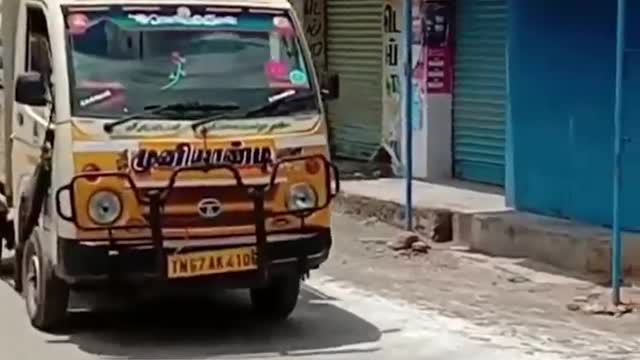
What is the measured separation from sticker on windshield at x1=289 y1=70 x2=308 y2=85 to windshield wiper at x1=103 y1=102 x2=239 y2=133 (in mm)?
442

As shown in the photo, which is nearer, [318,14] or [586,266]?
[586,266]

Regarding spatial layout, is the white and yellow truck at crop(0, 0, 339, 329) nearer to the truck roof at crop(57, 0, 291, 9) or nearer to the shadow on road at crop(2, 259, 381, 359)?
the truck roof at crop(57, 0, 291, 9)

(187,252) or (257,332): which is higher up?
(187,252)

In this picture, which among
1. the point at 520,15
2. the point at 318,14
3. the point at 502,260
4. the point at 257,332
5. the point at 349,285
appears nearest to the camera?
the point at 257,332

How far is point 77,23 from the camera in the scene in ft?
29.7

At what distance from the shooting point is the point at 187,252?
8.73 meters

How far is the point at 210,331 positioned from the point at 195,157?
1.41 meters

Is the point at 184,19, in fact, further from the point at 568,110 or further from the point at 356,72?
the point at 356,72

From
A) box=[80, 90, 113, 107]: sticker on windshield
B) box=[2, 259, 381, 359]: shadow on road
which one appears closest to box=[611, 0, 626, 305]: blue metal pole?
box=[2, 259, 381, 359]: shadow on road

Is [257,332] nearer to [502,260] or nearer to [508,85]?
[502,260]

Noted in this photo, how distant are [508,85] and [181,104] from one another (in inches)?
217

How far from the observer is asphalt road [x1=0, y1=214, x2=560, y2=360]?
8875 millimetres

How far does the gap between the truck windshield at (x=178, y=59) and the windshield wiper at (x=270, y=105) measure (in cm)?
3

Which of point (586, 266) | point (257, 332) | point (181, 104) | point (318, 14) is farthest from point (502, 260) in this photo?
point (318, 14)
